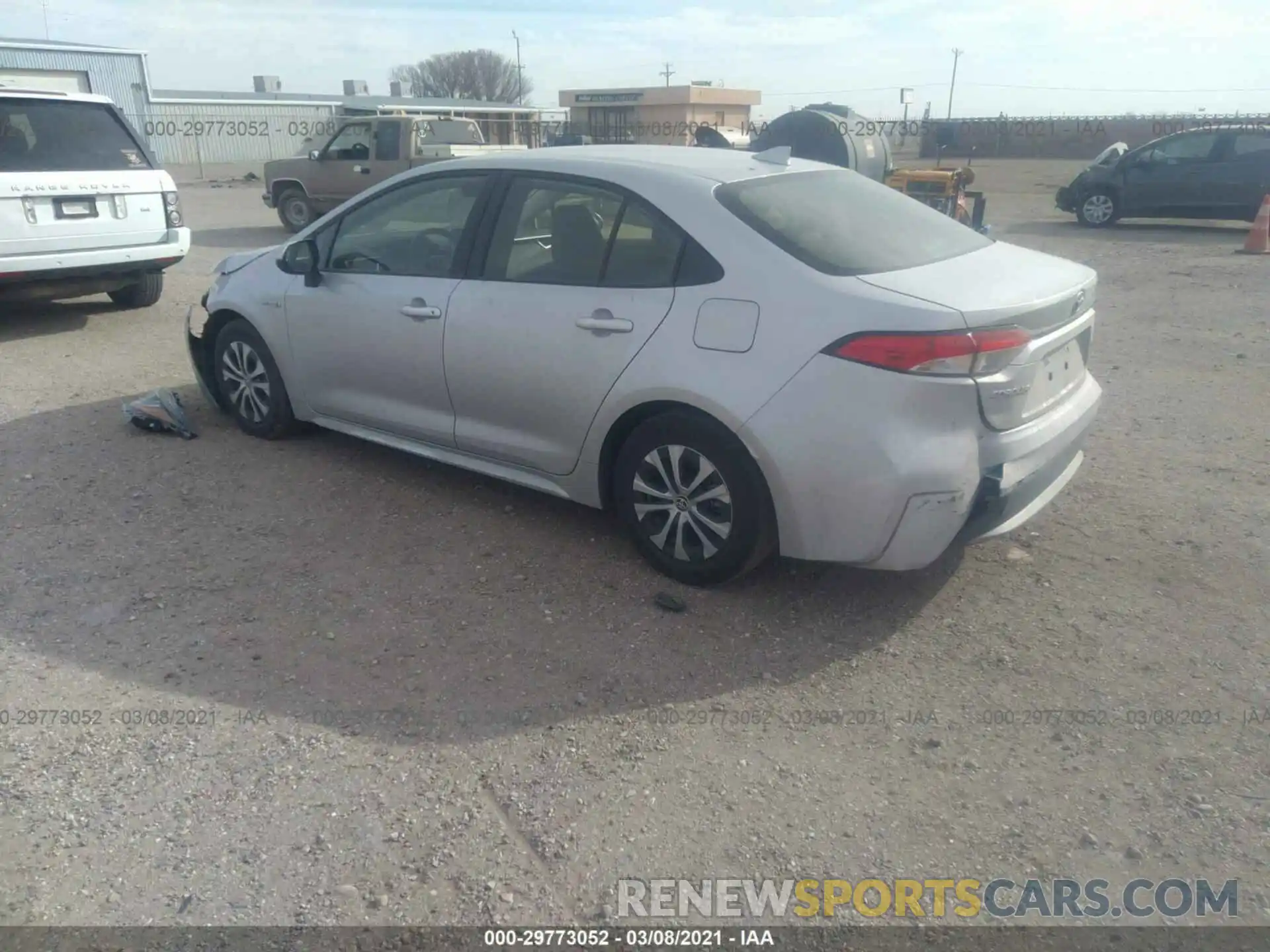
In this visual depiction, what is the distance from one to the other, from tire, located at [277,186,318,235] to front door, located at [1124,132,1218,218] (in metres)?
12.8

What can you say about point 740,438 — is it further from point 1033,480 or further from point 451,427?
point 451,427

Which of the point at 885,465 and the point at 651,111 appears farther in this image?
the point at 651,111

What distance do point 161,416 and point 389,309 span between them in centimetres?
191

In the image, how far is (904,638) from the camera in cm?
374

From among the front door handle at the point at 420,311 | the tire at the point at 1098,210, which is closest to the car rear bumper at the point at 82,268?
the front door handle at the point at 420,311

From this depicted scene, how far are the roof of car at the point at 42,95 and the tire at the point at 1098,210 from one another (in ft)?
46.8

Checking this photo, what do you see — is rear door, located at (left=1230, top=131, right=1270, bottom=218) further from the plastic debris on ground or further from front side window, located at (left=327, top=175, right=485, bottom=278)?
the plastic debris on ground

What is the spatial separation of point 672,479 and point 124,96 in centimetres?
4037

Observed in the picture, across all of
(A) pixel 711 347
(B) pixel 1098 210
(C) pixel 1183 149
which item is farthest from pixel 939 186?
(A) pixel 711 347

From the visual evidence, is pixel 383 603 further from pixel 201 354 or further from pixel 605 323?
pixel 201 354

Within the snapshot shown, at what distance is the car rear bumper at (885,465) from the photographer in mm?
3381

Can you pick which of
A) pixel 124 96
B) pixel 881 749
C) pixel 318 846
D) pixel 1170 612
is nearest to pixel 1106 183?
pixel 1170 612

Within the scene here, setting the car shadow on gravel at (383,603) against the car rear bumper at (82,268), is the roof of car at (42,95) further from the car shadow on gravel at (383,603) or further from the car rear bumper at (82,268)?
the car shadow on gravel at (383,603)

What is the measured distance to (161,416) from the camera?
5.77 metres
